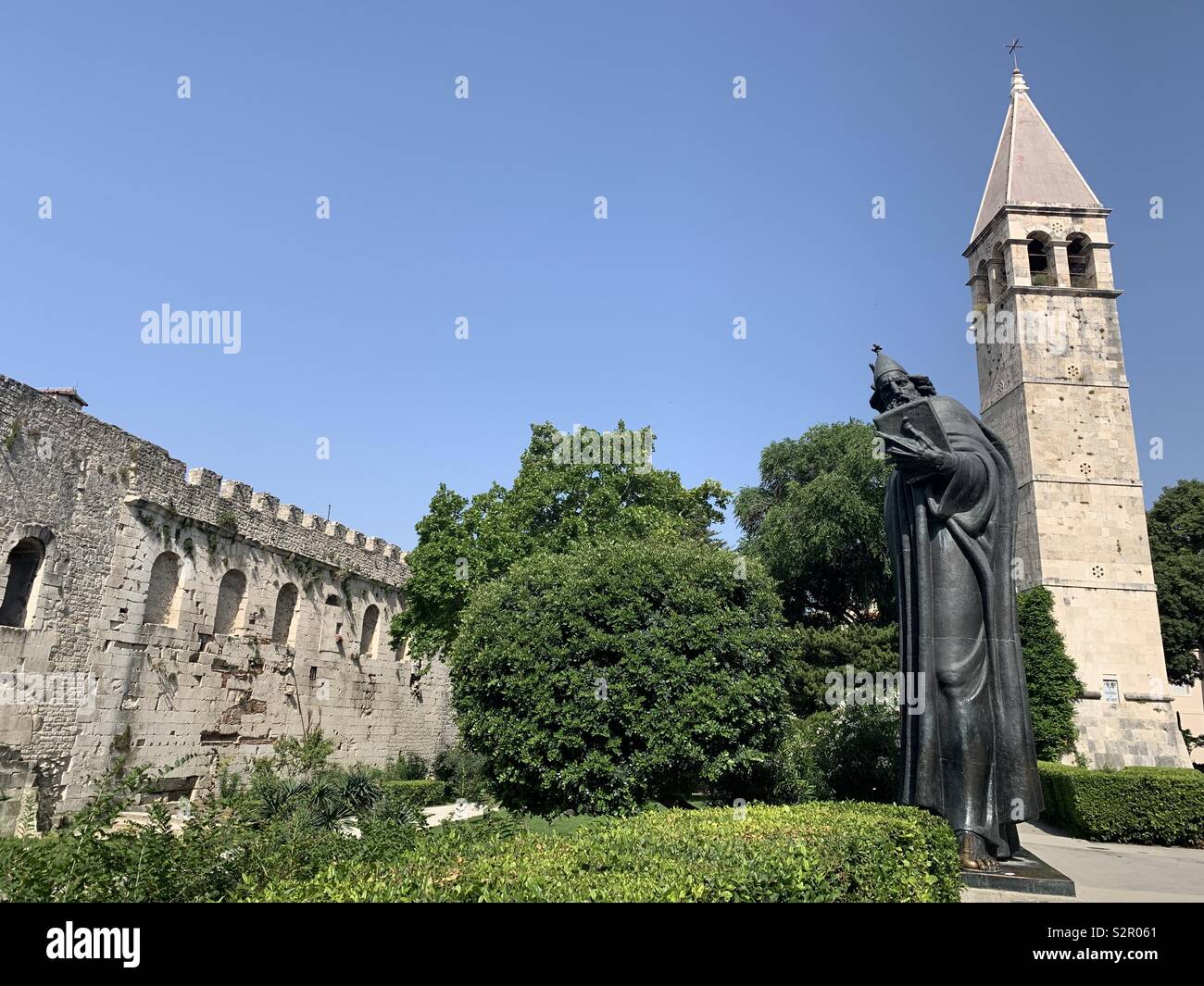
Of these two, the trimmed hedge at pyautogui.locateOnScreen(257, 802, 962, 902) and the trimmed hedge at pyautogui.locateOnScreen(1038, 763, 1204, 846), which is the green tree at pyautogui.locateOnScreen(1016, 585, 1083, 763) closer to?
the trimmed hedge at pyautogui.locateOnScreen(1038, 763, 1204, 846)

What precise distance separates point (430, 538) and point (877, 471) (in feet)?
63.8

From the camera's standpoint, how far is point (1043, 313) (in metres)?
31.5

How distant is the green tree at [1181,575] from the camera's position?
3247 centimetres

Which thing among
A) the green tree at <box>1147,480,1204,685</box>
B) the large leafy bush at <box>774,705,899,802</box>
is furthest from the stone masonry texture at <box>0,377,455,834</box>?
the green tree at <box>1147,480,1204,685</box>

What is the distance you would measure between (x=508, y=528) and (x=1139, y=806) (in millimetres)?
16152

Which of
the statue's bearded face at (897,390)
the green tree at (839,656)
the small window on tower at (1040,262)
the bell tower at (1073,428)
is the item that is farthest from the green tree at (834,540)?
the statue's bearded face at (897,390)

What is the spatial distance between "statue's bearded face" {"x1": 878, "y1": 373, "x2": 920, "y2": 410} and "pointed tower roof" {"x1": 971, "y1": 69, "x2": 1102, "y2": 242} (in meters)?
31.2

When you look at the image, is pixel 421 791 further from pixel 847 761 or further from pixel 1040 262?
pixel 1040 262

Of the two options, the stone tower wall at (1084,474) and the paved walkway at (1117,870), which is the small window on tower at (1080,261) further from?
the paved walkway at (1117,870)

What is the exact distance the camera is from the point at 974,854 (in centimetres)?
620

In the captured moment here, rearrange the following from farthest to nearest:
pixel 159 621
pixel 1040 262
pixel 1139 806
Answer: pixel 1040 262 < pixel 159 621 < pixel 1139 806

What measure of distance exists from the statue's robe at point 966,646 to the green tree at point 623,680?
5.92 meters

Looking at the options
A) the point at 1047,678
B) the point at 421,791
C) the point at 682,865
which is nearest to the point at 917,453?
the point at 682,865
